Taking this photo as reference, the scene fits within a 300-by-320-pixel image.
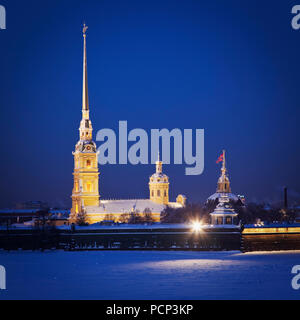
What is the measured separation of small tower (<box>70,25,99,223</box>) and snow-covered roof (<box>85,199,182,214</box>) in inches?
43.8

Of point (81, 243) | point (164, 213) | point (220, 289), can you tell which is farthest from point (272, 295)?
point (164, 213)

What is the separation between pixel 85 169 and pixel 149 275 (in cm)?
3988

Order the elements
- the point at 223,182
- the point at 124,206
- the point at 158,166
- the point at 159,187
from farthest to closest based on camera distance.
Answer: the point at 158,166, the point at 159,187, the point at 124,206, the point at 223,182

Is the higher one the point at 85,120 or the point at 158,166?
the point at 85,120

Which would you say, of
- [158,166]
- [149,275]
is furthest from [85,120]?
[149,275]

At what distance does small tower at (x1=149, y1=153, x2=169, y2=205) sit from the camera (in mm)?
97750

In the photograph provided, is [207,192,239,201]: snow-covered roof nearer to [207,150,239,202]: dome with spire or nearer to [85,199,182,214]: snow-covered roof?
[207,150,239,202]: dome with spire

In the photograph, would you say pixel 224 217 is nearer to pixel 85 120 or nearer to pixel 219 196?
pixel 219 196

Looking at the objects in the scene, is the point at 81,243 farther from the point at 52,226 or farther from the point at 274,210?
the point at 274,210

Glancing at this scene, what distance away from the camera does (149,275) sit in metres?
50.5

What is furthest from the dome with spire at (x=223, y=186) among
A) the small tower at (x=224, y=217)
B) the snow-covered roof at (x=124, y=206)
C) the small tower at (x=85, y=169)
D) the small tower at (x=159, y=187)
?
the small tower at (x=224, y=217)

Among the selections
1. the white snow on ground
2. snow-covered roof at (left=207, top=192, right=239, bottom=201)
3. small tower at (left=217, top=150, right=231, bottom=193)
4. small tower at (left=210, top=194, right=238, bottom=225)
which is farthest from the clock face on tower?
the white snow on ground

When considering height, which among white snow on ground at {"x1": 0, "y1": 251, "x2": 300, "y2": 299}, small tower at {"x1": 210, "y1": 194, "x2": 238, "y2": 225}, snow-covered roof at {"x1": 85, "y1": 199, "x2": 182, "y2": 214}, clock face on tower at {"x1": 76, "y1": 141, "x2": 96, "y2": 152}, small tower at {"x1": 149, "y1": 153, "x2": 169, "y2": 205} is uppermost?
clock face on tower at {"x1": 76, "y1": 141, "x2": 96, "y2": 152}

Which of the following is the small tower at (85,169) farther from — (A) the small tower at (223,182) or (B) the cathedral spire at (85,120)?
(A) the small tower at (223,182)
